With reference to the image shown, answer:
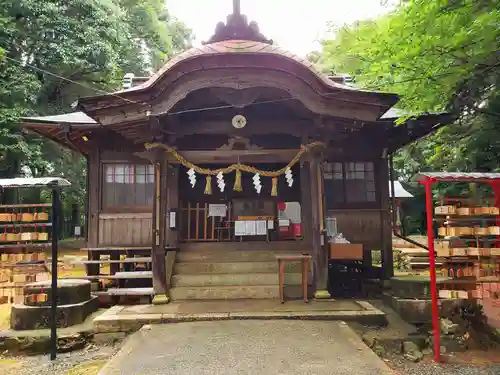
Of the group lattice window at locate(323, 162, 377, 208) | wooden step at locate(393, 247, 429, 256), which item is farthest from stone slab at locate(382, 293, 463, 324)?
wooden step at locate(393, 247, 429, 256)

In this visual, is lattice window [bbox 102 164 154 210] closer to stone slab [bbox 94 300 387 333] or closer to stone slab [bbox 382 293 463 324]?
stone slab [bbox 94 300 387 333]

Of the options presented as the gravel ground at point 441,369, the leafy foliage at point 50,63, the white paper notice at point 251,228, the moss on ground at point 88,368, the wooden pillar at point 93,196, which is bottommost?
the gravel ground at point 441,369

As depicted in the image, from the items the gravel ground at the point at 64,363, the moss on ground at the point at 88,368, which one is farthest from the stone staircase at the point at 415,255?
the moss on ground at the point at 88,368

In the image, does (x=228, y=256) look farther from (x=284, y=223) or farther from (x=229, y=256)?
(x=284, y=223)

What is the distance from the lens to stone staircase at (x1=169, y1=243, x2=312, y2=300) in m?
8.53

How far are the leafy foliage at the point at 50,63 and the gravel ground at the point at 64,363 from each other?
12896mm

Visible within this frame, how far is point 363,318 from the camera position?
7.10 m

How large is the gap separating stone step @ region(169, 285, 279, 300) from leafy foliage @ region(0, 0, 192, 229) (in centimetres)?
1194

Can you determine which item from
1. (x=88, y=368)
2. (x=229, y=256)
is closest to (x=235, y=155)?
(x=229, y=256)

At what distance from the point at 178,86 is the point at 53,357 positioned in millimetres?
5225

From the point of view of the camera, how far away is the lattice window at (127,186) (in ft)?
34.4

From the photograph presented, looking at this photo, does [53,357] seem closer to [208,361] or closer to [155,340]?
[155,340]

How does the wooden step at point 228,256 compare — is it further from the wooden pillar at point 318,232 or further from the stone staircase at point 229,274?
the wooden pillar at point 318,232

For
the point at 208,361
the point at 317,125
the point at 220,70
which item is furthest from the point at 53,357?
the point at 317,125
